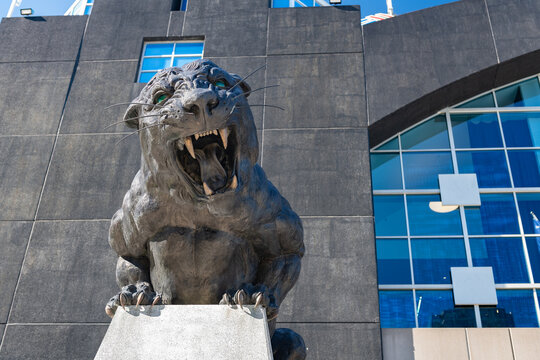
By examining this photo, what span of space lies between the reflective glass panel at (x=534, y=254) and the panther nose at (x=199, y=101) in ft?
30.2

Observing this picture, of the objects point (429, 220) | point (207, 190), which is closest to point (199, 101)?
point (207, 190)

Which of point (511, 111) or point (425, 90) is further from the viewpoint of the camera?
point (511, 111)

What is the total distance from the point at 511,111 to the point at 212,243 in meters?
10.6

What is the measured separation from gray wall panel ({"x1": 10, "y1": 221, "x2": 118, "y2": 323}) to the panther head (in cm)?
598

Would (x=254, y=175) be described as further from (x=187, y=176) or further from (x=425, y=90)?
(x=425, y=90)

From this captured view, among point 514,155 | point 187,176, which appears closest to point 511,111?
point 514,155

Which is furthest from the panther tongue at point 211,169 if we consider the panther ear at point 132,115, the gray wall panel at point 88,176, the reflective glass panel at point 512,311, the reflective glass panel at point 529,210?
the reflective glass panel at point 529,210

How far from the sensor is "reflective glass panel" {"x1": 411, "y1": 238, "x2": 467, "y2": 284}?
1034cm

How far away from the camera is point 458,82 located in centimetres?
1133

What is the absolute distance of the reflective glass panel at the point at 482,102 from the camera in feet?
40.3

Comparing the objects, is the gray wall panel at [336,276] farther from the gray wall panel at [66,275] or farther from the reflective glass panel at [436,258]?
the gray wall panel at [66,275]

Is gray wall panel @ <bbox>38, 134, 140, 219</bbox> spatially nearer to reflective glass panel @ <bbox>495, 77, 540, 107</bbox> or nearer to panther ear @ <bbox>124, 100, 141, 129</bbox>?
panther ear @ <bbox>124, 100, 141, 129</bbox>

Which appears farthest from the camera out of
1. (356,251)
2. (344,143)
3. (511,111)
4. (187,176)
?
(511,111)

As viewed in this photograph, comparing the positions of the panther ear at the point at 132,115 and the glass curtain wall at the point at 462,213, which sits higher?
the glass curtain wall at the point at 462,213
